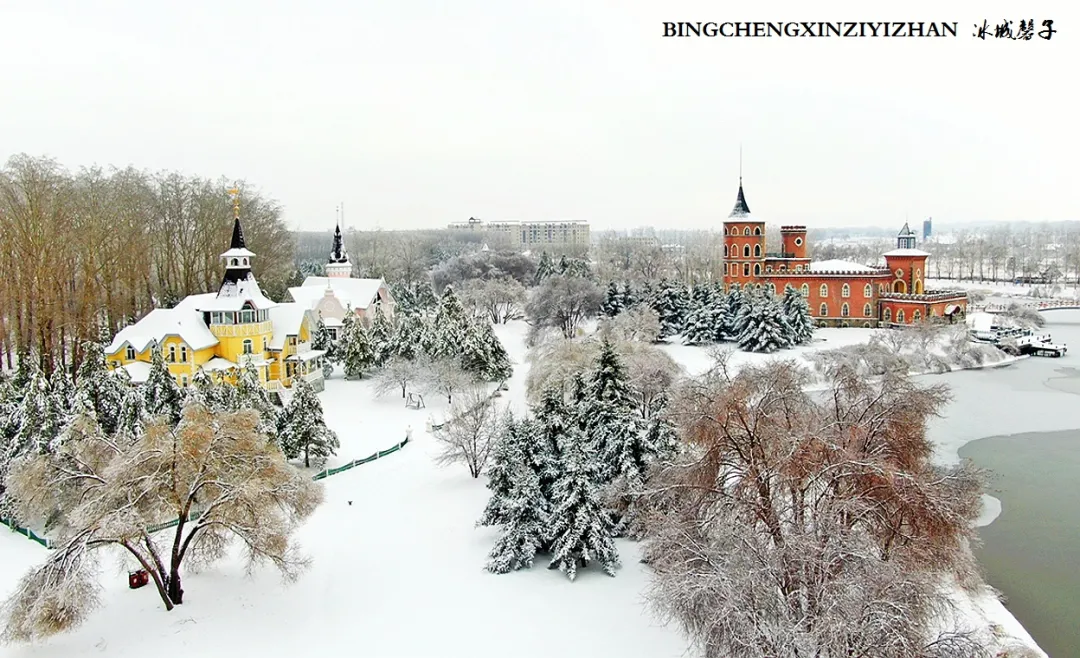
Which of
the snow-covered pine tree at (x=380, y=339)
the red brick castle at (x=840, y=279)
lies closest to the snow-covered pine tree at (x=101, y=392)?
the snow-covered pine tree at (x=380, y=339)

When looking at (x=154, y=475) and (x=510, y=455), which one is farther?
(x=510, y=455)

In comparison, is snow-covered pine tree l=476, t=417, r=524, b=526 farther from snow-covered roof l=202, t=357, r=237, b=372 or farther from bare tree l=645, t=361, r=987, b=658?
snow-covered roof l=202, t=357, r=237, b=372

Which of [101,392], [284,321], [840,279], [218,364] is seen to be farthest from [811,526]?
[840,279]

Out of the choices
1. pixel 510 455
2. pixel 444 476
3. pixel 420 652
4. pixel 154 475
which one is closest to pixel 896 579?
pixel 420 652

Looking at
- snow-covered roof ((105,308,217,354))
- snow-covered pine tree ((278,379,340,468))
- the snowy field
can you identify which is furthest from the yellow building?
the snowy field

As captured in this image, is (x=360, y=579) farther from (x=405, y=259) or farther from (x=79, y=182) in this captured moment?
(x=405, y=259)

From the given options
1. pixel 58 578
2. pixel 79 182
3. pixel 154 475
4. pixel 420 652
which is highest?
pixel 79 182
